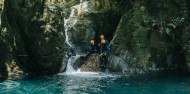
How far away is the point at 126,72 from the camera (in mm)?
24234

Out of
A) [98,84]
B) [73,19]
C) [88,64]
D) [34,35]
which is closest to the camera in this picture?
[98,84]

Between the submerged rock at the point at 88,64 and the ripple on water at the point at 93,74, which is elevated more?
the submerged rock at the point at 88,64

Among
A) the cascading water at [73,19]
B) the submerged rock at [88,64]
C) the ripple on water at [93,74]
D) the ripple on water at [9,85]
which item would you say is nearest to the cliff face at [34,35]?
the ripple on water at [93,74]

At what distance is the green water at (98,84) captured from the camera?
17641 millimetres

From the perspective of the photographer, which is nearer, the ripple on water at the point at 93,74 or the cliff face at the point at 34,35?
the ripple on water at the point at 93,74

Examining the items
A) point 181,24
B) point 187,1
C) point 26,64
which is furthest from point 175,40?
point 26,64

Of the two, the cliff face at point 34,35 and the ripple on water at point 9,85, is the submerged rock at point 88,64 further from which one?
the ripple on water at point 9,85

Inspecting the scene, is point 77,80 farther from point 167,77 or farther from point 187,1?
point 187,1

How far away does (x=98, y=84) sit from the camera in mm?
19516

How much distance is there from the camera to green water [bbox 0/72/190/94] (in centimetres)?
1764

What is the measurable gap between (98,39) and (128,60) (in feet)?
14.3

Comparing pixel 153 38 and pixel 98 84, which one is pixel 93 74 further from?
pixel 153 38

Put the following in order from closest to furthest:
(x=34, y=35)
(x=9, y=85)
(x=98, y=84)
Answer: (x=9, y=85), (x=98, y=84), (x=34, y=35)

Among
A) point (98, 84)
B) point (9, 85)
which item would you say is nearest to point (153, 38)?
point (98, 84)
